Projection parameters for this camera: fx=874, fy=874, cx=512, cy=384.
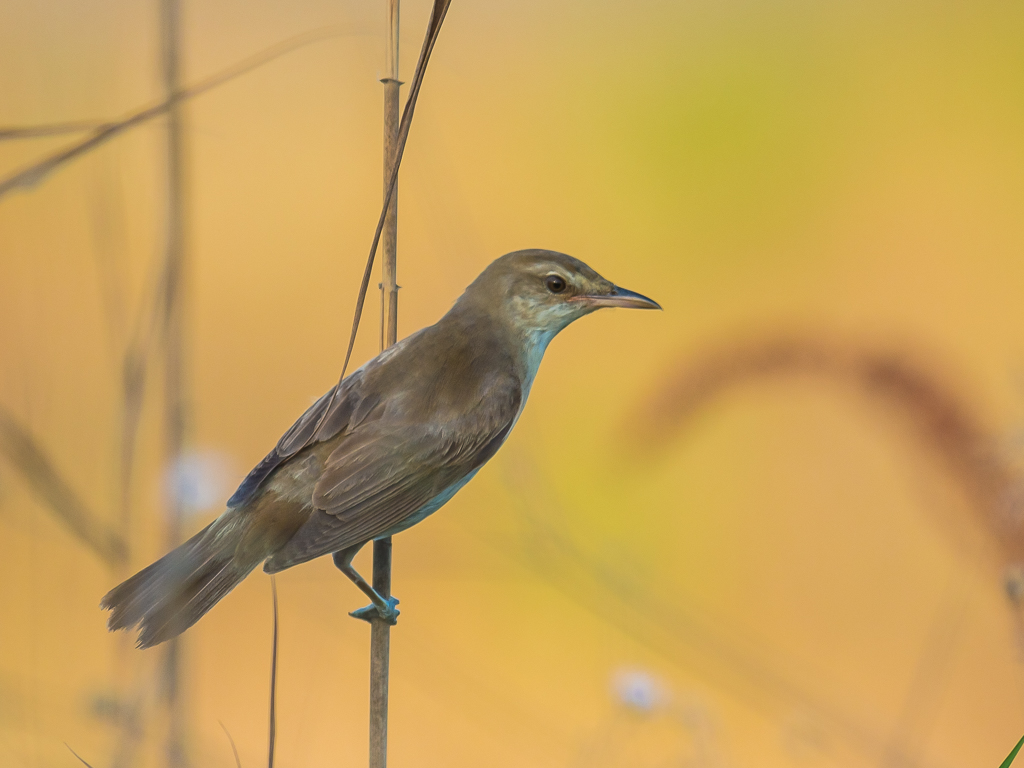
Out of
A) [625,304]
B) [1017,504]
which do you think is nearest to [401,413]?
[625,304]

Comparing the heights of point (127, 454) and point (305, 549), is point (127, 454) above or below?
above

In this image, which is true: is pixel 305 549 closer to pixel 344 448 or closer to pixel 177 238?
pixel 344 448

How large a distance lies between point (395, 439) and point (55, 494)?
826 millimetres

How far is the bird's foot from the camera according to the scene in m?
1.47

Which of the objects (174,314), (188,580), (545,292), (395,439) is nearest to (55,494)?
(174,314)

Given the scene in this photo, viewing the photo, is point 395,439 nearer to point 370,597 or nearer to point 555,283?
point 370,597

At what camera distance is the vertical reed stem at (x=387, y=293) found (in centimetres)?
125

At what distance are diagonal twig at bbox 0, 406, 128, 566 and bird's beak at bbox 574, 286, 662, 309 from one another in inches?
43.4

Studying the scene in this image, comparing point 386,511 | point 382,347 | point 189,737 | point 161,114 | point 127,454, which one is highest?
point 161,114

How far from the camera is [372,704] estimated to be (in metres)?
1.27

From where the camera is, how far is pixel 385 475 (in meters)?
1.61

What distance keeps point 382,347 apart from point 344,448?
7.9 inches

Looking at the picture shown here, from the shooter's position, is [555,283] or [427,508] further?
[555,283]

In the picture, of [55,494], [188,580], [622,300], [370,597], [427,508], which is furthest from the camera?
[622,300]
